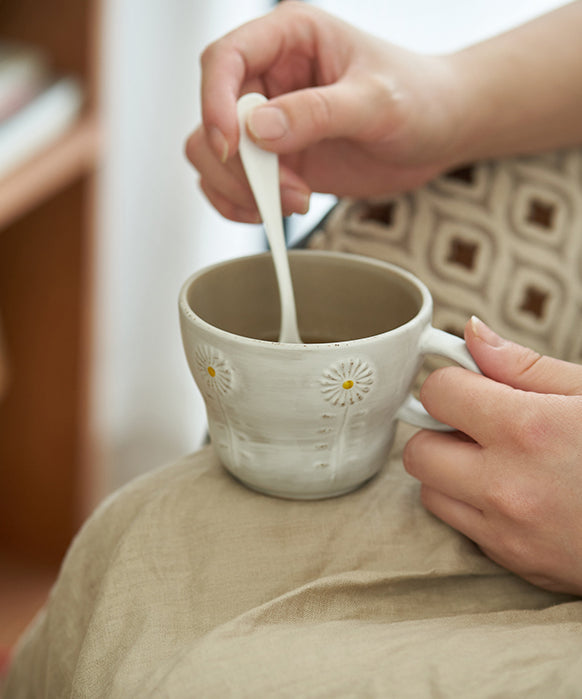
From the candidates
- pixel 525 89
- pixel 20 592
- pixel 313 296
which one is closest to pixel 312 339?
pixel 313 296

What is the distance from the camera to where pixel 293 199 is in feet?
1.81

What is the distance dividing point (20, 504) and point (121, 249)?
1.66ft

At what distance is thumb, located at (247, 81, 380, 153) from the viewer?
493 millimetres

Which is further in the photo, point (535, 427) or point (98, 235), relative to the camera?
point (98, 235)

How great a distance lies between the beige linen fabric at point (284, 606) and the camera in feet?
1.11

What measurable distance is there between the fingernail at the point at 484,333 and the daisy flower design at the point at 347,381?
64mm

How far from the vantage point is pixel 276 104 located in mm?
498

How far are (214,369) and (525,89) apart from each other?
0.36 meters

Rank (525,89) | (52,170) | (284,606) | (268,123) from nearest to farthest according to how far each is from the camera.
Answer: (284,606), (268,123), (525,89), (52,170)

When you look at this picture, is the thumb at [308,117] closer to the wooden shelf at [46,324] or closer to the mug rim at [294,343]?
the mug rim at [294,343]

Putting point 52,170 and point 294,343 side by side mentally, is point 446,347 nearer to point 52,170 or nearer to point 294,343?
point 294,343

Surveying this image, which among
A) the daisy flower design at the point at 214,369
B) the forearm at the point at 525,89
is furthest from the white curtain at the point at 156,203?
the daisy flower design at the point at 214,369

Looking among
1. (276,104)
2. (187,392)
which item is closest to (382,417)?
(276,104)

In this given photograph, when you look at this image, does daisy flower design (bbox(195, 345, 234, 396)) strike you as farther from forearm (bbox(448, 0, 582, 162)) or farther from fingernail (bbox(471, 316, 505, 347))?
forearm (bbox(448, 0, 582, 162))
